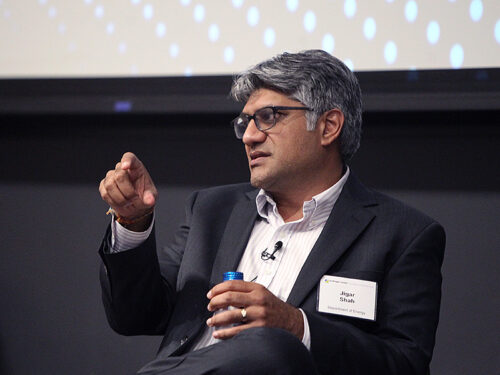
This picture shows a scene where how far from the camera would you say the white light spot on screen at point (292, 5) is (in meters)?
2.69

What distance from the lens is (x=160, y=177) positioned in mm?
3055

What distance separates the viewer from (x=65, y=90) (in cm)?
294

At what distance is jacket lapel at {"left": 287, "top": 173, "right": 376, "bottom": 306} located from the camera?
187 centimetres

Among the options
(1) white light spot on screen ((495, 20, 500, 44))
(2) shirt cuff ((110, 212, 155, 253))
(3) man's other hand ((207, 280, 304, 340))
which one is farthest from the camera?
(1) white light spot on screen ((495, 20, 500, 44))

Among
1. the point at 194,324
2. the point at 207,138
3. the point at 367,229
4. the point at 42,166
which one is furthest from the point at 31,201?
the point at 367,229

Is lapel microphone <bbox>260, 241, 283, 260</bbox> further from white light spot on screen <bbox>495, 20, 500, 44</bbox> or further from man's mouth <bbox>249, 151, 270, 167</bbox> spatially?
white light spot on screen <bbox>495, 20, 500, 44</bbox>

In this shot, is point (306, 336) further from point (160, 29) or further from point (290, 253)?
point (160, 29)

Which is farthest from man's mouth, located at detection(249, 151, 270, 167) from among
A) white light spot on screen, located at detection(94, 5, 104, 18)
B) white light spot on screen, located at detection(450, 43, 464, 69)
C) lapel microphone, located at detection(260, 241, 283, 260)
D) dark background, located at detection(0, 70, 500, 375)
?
white light spot on screen, located at detection(94, 5, 104, 18)

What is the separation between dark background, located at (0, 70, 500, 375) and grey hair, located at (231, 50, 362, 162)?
0.51m

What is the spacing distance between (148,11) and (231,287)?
159cm

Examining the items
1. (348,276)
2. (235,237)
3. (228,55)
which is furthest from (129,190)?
(228,55)

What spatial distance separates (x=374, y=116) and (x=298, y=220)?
85cm

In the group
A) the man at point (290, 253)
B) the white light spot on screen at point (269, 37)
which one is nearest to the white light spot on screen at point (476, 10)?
the man at point (290, 253)

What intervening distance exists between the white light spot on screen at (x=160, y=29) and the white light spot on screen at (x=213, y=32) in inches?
7.6
